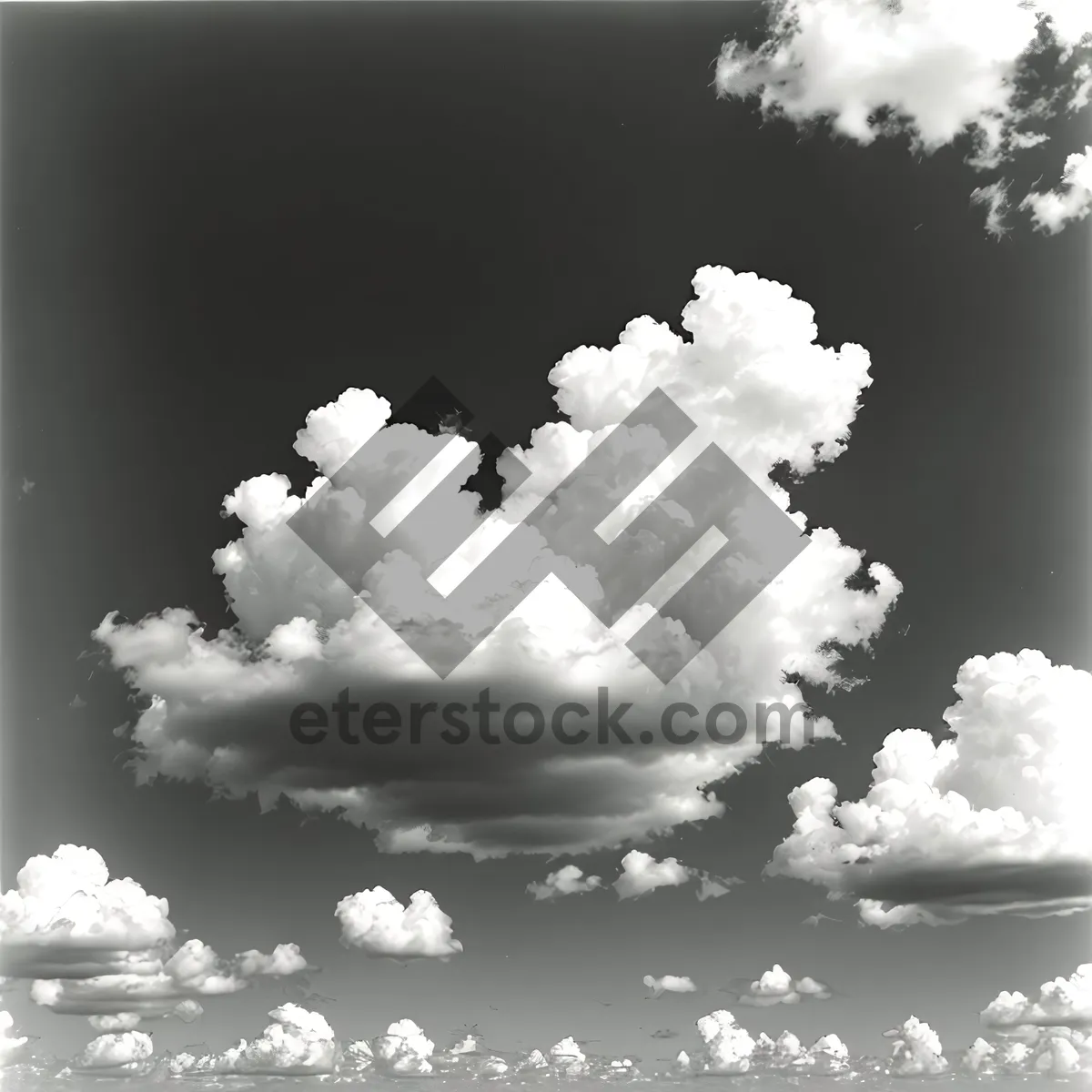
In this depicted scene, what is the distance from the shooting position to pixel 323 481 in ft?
161

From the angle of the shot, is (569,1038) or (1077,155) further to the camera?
(569,1038)

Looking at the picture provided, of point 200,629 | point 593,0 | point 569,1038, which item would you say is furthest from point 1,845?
point 593,0

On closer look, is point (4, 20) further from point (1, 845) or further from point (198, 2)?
point (1, 845)

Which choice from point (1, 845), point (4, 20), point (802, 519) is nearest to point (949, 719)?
point (802, 519)

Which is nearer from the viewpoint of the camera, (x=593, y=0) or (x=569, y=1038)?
(x=593, y=0)

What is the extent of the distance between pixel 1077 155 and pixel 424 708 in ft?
134

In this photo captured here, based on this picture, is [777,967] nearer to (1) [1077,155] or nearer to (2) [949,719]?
(2) [949,719]

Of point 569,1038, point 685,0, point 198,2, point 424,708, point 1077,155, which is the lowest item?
point 569,1038

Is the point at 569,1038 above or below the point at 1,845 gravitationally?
below

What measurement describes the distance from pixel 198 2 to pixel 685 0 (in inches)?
905

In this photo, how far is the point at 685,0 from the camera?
152ft

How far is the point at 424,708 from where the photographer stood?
49.1m

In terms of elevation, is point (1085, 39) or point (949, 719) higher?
point (1085, 39)

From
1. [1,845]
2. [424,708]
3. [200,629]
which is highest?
[200,629]
